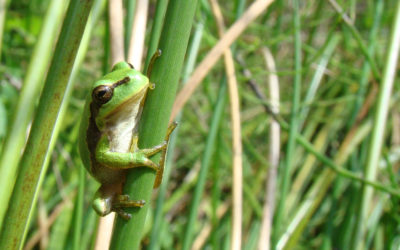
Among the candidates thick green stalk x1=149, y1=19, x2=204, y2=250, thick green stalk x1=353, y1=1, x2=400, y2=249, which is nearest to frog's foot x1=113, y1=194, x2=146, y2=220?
thick green stalk x1=149, y1=19, x2=204, y2=250

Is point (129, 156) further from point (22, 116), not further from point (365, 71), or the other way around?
point (365, 71)

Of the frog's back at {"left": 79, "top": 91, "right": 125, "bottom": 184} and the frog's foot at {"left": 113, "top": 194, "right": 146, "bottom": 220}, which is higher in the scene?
the frog's back at {"left": 79, "top": 91, "right": 125, "bottom": 184}

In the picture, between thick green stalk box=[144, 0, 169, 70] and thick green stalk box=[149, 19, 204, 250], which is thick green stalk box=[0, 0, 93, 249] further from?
thick green stalk box=[149, 19, 204, 250]

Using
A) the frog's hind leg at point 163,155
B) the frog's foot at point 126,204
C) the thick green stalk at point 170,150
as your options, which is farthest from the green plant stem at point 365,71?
the frog's foot at point 126,204

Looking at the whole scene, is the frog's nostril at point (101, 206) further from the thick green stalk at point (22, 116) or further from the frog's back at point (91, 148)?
the thick green stalk at point (22, 116)

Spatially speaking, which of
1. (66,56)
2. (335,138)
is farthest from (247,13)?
(335,138)

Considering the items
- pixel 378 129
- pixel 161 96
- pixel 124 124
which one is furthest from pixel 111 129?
pixel 378 129

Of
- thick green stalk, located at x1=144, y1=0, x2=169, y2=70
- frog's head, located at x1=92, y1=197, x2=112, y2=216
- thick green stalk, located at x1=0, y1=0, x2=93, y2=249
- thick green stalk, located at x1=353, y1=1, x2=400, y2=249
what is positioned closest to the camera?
thick green stalk, located at x1=0, y1=0, x2=93, y2=249
